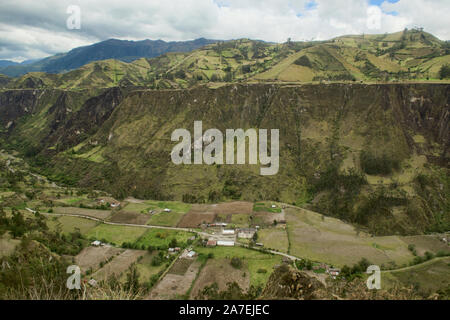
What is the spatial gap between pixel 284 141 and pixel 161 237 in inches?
2002

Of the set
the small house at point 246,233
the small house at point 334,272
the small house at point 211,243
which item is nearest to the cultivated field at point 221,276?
the small house at point 211,243

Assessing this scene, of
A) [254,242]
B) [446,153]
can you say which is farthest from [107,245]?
[446,153]

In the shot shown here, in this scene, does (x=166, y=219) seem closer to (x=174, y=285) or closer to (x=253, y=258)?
(x=174, y=285)

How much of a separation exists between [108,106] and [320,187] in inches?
4070

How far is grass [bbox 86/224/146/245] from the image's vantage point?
175ft

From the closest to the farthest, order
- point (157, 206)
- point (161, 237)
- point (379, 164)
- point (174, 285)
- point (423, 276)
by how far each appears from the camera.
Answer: point (174, 285)
point (423, 276)
point (161, 237)
point (379, 164)
point (157, 206)

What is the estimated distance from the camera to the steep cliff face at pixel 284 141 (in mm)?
71938

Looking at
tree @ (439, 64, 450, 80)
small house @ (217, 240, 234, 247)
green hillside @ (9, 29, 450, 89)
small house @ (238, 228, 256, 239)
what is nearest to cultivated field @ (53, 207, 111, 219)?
small house @ (217, 240, 234, 247)

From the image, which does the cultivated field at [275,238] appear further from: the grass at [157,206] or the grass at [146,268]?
the grass at [157,206]

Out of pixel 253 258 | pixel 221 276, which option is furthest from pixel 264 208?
pixel 221 276

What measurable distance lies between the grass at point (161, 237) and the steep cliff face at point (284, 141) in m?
20.9

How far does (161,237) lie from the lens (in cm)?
5378

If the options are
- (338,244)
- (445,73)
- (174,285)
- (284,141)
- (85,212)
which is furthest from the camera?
(445,73)
